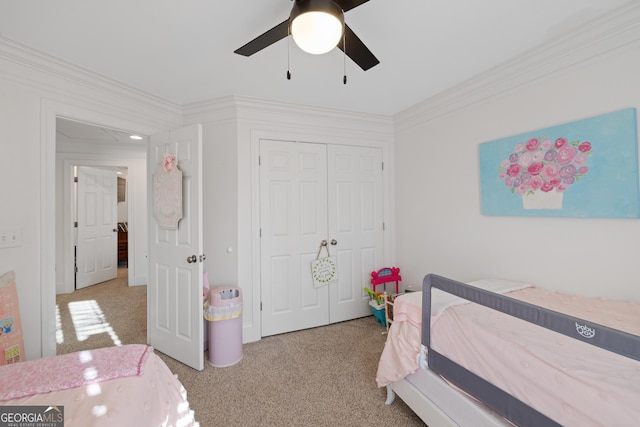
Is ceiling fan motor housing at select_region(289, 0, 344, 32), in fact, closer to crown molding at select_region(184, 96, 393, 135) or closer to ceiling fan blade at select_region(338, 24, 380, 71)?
ceiling fan blade at select_region(338, 24, 380, 71)

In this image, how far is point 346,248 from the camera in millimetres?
3074

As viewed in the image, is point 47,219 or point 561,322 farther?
point 47,219

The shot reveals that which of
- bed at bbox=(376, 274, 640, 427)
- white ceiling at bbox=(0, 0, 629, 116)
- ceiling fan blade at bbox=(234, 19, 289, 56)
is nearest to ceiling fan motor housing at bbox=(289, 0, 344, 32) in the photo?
ceiling fan blade at bbox=(234, 19, 289, 56)

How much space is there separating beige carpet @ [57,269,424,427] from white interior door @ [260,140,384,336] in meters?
0.23

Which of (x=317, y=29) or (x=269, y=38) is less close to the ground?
(x=269, y=38)

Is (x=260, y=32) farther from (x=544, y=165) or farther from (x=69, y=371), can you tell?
(x=544, y=165)

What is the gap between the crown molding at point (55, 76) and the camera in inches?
67.6

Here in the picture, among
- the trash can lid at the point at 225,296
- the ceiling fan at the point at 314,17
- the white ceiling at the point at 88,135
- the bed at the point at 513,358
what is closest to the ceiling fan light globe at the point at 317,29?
the ceiling fan at the point at 314,17

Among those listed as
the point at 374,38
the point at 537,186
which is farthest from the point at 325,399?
the point at 374,38

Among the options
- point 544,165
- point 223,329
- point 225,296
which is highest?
point 544,165

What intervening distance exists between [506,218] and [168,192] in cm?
275

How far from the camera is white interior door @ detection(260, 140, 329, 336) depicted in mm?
2738

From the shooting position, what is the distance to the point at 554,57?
1801 mm

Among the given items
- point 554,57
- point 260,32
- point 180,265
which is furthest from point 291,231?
point 554,57
